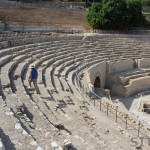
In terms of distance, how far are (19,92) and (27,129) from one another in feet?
12.0

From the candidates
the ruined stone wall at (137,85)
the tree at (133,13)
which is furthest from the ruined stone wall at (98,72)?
the tree at (133,13)

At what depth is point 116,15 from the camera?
3362 cm

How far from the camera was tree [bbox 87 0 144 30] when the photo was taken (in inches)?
1325

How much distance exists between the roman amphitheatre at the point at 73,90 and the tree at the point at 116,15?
4.68ft

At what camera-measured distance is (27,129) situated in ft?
26.5

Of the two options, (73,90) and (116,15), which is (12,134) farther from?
(116,15)

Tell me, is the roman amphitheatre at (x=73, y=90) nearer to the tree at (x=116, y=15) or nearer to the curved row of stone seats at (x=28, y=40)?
the curved row of stone seats at (x=28, y=40)

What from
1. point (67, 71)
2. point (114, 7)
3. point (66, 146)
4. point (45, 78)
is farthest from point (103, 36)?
point (66, 146)

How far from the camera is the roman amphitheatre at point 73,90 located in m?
8.23

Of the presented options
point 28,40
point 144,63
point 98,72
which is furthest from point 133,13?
point 28,40

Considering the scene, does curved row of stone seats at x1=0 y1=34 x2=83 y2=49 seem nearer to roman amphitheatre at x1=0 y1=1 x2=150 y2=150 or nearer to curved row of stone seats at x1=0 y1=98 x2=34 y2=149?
roman amphitheatre at x1=0 y1=1 x2=150 y2=150

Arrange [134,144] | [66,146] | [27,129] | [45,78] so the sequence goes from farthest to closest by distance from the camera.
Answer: [45,78] → [134,144] → [27,129] → [66,146]

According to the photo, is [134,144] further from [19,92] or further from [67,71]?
[67,71]

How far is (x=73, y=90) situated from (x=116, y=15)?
809 inches
